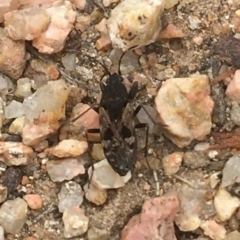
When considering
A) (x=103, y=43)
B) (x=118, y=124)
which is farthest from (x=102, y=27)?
(x=118, y=124)

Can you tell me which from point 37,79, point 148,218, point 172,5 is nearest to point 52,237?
point 148,218

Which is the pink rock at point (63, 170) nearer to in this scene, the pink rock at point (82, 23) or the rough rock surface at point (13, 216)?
the rough rock surface at point (13, 216)

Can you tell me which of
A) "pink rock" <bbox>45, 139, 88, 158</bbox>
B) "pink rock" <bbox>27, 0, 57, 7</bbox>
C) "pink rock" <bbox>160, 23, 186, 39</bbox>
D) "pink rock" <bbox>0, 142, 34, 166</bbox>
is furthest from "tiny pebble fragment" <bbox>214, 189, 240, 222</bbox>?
"pink rock" <bbox>27, 0, 57, 7</bbox>

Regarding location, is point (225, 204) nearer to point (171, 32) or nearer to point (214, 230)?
point (214, 230)

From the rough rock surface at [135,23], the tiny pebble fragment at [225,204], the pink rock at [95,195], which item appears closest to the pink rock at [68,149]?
the pink rock at [95,195]

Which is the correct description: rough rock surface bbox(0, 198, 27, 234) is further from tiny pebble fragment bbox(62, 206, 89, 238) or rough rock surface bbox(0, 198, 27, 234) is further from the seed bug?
the seed bug
